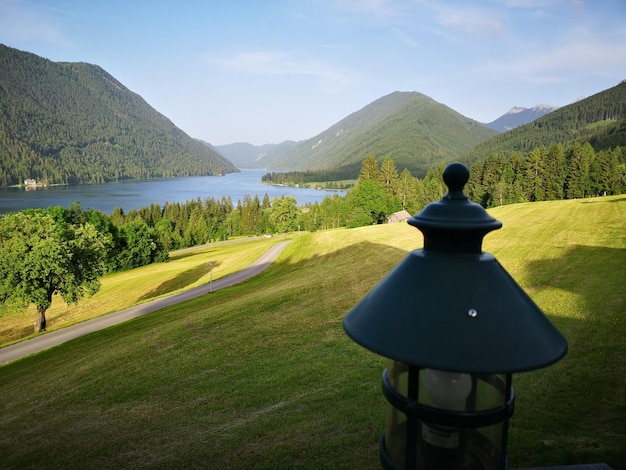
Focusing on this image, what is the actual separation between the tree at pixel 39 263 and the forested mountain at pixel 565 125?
14567 cm

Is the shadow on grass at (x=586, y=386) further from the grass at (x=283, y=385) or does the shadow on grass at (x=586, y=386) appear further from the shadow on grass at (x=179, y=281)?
the shadow on grass at (x=179, y=281)

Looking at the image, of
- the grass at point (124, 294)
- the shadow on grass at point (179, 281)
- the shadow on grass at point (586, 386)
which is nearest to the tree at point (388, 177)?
the grass at point (124, 294)

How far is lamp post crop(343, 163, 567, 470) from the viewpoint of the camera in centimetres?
184

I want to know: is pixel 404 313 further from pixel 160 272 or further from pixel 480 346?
pixel 160 272

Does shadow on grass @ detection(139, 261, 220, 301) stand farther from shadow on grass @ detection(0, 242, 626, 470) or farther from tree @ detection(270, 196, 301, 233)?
tree @ detection(270, 196, 301, 233)

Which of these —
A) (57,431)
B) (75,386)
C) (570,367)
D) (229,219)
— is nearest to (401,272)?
(570,367)

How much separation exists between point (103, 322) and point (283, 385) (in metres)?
21.7

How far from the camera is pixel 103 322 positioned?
1065 inches

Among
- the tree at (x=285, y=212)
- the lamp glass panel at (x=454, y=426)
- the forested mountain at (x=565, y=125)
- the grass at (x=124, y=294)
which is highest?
the forested mountain at (x=565, y=125)

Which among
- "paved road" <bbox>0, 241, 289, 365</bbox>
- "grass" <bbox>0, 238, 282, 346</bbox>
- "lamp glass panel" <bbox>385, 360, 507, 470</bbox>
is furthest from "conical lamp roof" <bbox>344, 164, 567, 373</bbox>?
"grass" <bbox>0, 238, 282, 346</bbox>

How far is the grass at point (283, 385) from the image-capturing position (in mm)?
6672

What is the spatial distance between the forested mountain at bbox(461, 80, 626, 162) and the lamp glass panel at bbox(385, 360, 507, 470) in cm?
16110

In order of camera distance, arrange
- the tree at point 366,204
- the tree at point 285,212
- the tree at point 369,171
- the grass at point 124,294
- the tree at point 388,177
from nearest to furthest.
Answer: the grass at point 124,294 < the tree at point 366,204 < the tree at point 369,171 < the tree at point 388,177 < the tree at point 285,212

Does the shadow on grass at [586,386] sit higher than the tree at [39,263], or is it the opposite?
the shadow on grass at [586,386]
